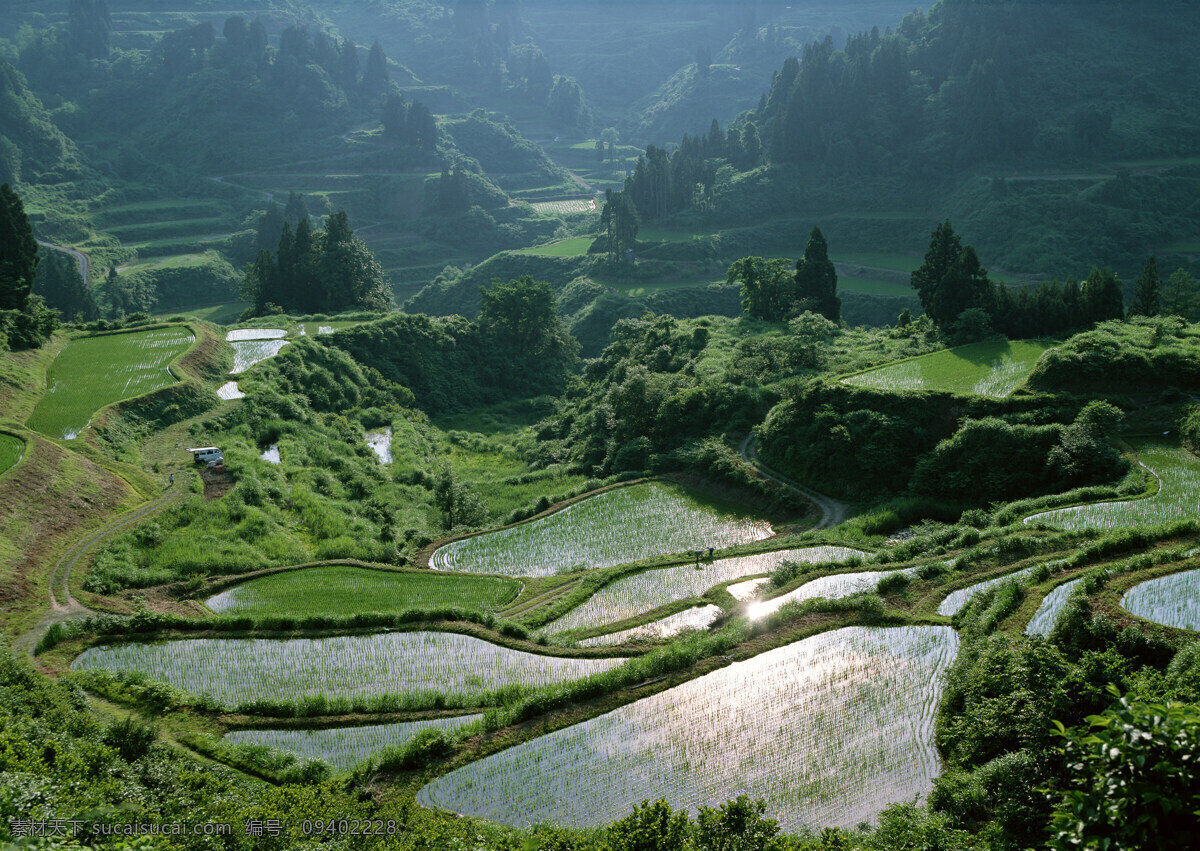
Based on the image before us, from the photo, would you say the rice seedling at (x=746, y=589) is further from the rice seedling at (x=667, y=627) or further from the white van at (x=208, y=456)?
the white van at (x=208, y=456)

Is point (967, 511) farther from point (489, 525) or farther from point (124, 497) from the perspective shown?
point (124, 497)

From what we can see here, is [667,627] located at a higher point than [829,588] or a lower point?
lower

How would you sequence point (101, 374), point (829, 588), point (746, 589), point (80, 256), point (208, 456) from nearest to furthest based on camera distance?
1. point (829, 588)
2. point (746, 589)
3. point (208, 456)
4. point (101, 374)
5. point (80, 256)

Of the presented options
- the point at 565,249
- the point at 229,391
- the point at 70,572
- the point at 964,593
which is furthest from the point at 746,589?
the point at 565,249

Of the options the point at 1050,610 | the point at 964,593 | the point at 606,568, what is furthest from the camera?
the point at 606,568

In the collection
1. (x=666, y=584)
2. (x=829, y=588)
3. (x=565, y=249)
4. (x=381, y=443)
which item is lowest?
(x=381, y=443)

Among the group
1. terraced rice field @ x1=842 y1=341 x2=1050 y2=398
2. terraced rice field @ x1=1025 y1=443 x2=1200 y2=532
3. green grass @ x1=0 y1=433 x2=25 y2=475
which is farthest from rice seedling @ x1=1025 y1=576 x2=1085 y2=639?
green grass @ x1=0 y1=433 x2=25 y2=475

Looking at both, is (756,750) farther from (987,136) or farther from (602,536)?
(987,136)
